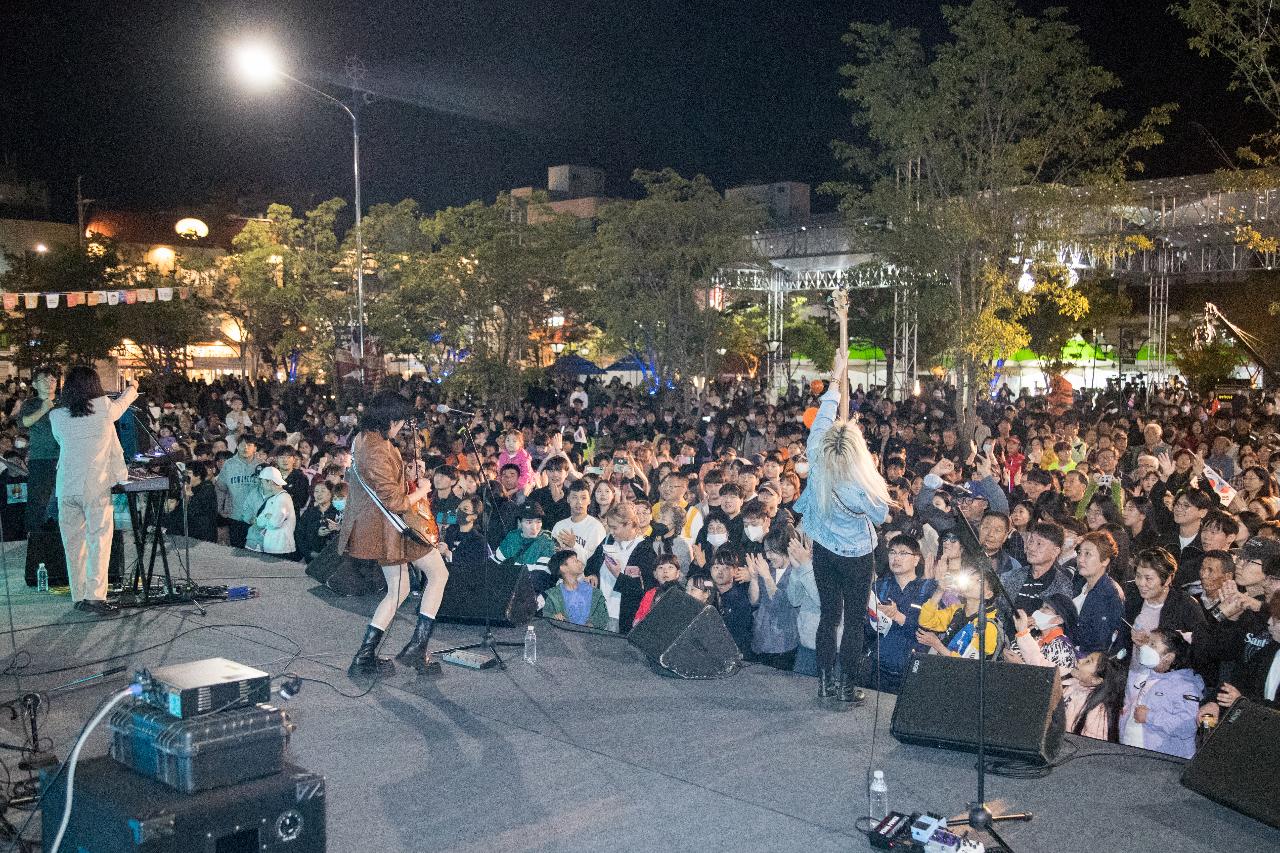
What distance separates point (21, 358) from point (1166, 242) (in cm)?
3107

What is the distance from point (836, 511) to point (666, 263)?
56.2 feet

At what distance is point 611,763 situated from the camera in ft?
16.5

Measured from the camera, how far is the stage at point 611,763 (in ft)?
14.1

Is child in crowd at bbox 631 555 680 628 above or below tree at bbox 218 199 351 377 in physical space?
below

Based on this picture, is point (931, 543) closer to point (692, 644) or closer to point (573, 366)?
point (692, 644)

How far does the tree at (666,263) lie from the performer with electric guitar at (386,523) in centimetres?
1596

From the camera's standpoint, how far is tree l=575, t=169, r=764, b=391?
21.9 metres

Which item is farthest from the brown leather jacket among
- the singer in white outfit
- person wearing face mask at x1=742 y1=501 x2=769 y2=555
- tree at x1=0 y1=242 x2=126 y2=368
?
tree at x1=0 y1=242 x2=126 y2=368

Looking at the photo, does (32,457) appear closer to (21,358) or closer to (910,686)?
(910,686)

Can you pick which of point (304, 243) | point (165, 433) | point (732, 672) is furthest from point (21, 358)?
point (732, 672)

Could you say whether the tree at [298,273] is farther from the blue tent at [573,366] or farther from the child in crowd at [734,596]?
the child in crowd at [734,596]

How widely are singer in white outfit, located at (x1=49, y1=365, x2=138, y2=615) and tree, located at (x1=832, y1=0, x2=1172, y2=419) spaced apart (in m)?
12.8

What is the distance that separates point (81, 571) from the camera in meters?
7.91

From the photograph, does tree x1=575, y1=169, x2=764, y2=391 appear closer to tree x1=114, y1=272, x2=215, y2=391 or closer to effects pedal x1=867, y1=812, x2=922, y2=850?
tree x1=114, y1=272, x2=215, y2=391
